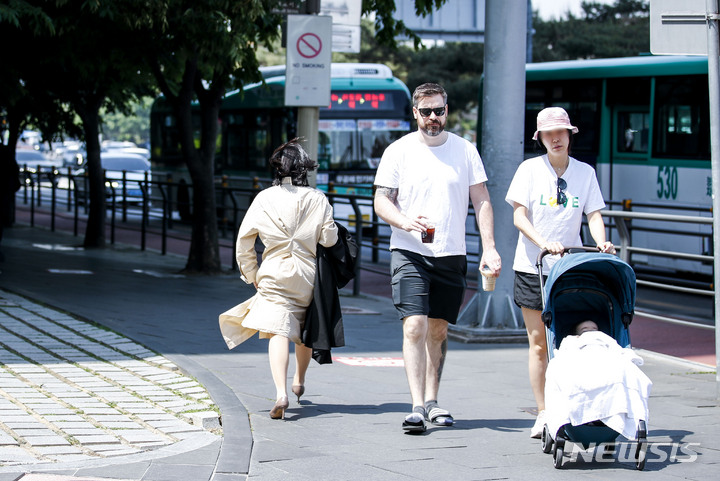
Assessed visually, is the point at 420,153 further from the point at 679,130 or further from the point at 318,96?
the point at 679,130

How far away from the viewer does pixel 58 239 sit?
2014cm

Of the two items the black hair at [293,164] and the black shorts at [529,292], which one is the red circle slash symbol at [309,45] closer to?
the black hair at [293,164]

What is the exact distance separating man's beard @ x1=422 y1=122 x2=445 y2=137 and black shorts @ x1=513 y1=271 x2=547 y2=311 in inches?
36.2

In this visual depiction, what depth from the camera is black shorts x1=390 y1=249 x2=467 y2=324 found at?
19.6 feet

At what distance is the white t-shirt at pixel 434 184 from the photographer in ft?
19.7

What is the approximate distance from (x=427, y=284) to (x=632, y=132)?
38.1ft

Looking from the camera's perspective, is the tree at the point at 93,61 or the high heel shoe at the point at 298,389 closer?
the high heel shoe at the point at 298,389

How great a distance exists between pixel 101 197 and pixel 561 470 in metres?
14.6

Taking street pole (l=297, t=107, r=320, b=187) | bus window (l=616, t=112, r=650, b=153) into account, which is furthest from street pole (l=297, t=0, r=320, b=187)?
bus window (l=616, t=112, r=650, b=153)

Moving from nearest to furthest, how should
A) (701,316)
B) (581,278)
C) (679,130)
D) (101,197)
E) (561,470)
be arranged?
(561,470) < (581,278) < (701,316) < (679,130) < (101,197)

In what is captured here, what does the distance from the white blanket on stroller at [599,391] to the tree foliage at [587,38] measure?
31139 millimetres

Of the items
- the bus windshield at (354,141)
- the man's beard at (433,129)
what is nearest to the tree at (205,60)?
the bus windshield at (354,141)

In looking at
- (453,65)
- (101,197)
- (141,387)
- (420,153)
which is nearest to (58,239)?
(101,197)

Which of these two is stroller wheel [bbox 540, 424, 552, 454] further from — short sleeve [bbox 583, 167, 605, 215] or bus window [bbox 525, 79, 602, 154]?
bus window [bbox 525, 79, 602, 154]
